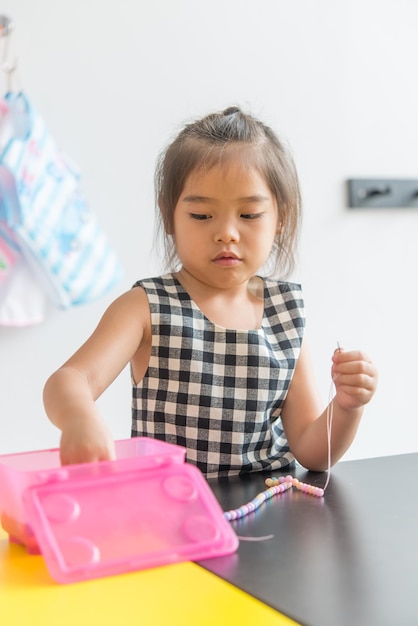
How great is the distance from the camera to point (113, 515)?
0.62 m

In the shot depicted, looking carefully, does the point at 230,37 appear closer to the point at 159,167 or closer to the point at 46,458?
the point at 159,167

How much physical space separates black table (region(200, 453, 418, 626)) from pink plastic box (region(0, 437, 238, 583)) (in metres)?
0.03

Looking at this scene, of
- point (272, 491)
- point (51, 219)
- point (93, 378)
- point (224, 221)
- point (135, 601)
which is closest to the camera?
point (135, 601)

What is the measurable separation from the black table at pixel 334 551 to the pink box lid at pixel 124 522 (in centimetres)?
3

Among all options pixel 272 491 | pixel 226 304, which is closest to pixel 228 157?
pixel 226 304

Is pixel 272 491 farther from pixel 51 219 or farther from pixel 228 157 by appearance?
pixel 51 219

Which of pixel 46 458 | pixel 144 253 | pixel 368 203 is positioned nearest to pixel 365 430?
pixel 368 203

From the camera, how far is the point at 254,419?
1047mm

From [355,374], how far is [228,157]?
0.32 metres

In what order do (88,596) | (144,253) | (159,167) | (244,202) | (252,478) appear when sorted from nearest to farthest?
(88,596) < (252,478) < (244,202) < (159,167) < (144,253)

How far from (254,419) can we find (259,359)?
7 centimetres

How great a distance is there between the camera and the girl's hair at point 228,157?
3.50 ft

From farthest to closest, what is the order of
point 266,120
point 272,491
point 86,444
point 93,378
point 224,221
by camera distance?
point 266,120
point 224,221
point 93,378
point 272,491
point 86,444

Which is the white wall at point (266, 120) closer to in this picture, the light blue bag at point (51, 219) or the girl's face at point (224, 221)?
the light blue bag at point (51, 219)
